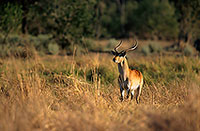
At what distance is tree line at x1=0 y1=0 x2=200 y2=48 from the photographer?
15203mm

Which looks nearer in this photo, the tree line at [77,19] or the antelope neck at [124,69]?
the antelope neck at [124,69]

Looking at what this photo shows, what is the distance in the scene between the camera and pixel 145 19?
109ft

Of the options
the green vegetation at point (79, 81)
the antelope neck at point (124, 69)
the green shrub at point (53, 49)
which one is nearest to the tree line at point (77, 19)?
the green vegetation at point (79, 81)

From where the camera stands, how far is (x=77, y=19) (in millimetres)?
16781

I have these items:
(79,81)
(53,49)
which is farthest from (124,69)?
(53,49)

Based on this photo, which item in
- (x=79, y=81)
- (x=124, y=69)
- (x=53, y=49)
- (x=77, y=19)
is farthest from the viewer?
(x=53, y=49)

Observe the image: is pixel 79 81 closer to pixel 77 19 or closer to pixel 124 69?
pixel 124 69

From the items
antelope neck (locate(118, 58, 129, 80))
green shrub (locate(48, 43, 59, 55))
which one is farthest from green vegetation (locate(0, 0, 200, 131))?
antelope neck (locate(118, 58, 129, 80))

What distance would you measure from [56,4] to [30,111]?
13.3 m

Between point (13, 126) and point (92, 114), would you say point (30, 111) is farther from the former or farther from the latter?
point (92, 114)

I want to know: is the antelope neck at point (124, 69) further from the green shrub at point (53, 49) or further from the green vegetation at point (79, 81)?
the green shrub at point (53, 49)

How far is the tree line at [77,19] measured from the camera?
599 inches

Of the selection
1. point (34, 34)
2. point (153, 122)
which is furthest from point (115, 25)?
point (153, 122)

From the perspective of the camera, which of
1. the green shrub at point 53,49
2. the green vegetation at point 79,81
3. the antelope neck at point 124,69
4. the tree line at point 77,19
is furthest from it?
the green shrub at point 53,49
